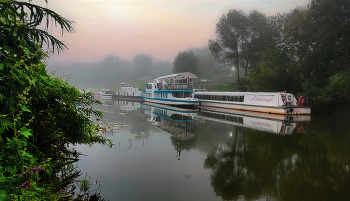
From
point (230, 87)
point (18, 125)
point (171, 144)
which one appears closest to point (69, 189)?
point (18, 125)

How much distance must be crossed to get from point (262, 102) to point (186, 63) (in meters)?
39.9

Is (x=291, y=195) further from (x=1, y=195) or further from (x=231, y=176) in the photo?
(x=1, y=195)

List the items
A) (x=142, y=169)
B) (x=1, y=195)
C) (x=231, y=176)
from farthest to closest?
(x=142, y=169) → (x=231, y=176) → (x=1, y=195)

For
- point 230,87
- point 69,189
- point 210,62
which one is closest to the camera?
point 69,189

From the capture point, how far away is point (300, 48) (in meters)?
27.8

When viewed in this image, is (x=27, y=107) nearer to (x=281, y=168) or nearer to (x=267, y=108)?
(x=281, y=168)

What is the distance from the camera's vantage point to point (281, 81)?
2675cm

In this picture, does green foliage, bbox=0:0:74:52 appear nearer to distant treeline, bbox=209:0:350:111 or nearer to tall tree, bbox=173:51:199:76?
distant treeline, bbox=209:0:350:111

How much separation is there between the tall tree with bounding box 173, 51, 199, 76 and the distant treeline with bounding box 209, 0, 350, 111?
20.7 m

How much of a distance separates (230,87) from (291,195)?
39.1m

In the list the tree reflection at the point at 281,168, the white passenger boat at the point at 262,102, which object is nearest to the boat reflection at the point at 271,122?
the white passenger boat at the point at 262,102

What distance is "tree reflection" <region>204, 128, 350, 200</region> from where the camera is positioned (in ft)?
17.2

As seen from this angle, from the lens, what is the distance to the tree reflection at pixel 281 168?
5.24 meters

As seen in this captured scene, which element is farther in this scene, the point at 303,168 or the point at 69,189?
the point at 303,168
